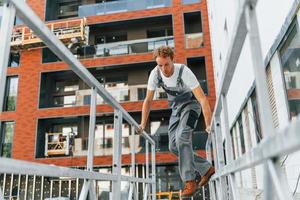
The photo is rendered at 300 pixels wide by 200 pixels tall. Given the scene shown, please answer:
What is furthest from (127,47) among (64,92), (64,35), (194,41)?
(64,92)

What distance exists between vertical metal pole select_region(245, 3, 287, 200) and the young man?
6.27ft

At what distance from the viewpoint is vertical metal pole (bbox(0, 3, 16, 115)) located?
3.37ft

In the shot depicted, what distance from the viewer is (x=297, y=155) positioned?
3.11 meters

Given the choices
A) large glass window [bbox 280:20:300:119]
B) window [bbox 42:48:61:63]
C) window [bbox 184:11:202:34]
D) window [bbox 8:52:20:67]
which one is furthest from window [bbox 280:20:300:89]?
window [bbox 8:52:20:67]

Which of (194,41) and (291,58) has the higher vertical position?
(194,41)

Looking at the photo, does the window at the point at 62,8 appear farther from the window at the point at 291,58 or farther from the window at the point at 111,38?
the window at the point at 291,58

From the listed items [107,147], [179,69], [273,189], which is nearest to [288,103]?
[179,69]

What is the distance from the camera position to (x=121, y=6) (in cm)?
1627

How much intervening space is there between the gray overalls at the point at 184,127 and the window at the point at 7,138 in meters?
14.1


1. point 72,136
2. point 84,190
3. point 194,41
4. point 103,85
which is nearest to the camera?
point 84,190

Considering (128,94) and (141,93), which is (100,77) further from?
(141,93)

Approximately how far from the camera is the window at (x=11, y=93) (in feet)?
52.5

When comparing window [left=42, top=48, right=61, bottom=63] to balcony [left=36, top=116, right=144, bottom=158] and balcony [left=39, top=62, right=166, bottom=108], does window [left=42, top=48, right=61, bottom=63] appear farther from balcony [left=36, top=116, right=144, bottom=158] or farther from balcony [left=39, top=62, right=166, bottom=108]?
balcony [left=36, top=116, right=144, bottom=158]

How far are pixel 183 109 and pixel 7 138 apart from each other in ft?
48.3
